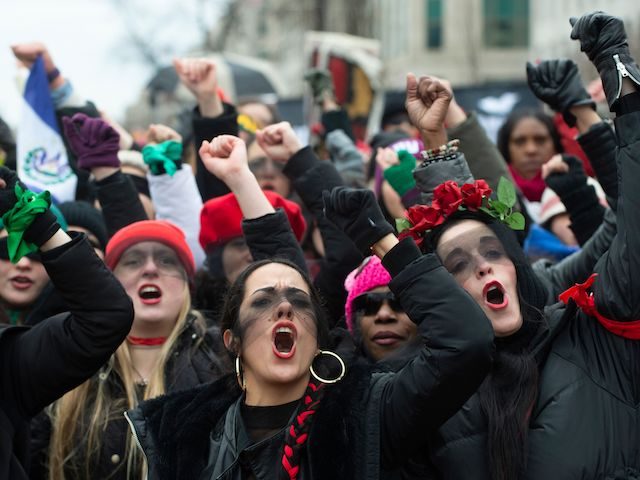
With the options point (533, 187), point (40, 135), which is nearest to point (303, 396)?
point (40, 135)

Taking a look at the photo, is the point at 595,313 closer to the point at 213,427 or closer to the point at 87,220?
the point at 213,427

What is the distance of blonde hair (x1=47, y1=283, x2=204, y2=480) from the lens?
14.3 feet

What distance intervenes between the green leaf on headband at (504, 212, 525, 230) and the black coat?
1.33 m

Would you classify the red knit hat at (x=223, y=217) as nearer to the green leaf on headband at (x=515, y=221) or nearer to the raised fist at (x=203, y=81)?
the raised fist at (x=203, y=81)

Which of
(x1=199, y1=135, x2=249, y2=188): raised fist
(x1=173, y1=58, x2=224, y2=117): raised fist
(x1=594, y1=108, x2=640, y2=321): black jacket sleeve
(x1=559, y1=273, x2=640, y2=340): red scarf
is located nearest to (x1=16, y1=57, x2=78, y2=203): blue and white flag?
(x1=173, y1=58, x2=224, y2=117): raised fist

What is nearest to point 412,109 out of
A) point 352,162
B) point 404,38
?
point 352,162

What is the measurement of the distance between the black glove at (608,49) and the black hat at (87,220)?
2.63 metres

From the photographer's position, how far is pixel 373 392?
361cm

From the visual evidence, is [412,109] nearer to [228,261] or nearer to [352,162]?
[228,261]

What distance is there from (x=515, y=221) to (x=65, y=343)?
158cm

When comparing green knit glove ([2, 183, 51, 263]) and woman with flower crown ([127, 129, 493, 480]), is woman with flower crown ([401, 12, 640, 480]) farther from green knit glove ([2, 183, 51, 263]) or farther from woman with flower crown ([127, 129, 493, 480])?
green knit glove ([2, 183, 51, 263])

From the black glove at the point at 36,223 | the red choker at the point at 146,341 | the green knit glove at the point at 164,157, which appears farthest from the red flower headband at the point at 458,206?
the green knit glove at the point at 164,157

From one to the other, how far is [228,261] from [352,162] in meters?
1.49

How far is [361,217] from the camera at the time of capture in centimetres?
372
